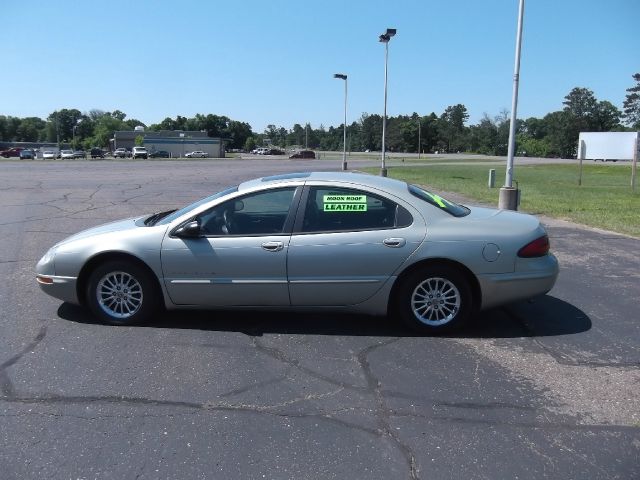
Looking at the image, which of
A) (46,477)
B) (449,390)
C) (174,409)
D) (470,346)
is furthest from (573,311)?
(46,477)

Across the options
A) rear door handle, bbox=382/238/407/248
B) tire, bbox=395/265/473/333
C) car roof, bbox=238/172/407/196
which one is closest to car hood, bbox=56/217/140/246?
car roof, bbox=238/172/407/196

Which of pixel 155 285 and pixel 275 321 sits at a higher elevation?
pixel 155 285

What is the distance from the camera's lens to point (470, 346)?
15.4 ft

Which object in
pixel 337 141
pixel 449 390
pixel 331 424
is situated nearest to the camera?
pixel 331 424

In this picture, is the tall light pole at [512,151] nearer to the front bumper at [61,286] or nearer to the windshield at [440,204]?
the windshield at [440,204]

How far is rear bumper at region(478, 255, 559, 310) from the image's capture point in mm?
4871

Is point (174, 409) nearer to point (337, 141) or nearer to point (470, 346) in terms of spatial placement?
point (470, 346)

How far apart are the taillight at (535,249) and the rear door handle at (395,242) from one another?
1.04 meters

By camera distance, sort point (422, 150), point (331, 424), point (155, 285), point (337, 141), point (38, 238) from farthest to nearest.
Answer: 1. point (337, 141)
2. point (422, 150)
3. point (38, 238)
4. point (155, 285)
5. point (331, 424)

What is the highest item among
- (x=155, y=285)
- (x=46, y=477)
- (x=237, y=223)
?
(x=237, y=223)

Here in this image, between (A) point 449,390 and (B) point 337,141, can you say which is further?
(B) point 337,141

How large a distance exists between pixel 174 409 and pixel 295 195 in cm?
222

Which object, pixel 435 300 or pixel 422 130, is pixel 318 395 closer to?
pixel 435 300

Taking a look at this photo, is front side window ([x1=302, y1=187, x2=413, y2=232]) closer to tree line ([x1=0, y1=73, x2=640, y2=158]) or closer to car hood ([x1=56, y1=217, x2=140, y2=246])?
car hood ([x1=56, y1=217, x2=140, y2=246])
